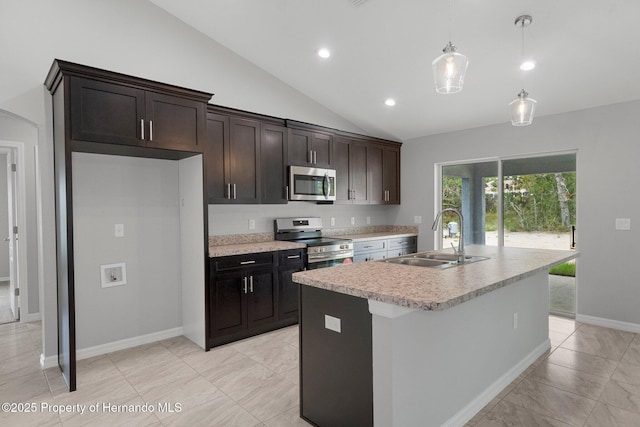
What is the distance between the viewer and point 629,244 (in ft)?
12.3

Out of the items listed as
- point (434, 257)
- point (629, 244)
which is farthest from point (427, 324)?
point (629, 244)

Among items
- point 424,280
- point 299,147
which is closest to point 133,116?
point 299,147

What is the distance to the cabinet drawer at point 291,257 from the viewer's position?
12.7 feet

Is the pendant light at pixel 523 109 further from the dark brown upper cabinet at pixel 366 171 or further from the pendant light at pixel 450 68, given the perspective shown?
the dark brown upper cabinet at pixel 366 171

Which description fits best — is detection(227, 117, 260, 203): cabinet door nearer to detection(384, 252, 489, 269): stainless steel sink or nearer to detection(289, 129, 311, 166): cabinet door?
detection(289, 129, 311, 166): cabinet door

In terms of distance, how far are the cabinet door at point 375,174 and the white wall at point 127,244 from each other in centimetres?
278

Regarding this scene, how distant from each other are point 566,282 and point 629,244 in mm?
880

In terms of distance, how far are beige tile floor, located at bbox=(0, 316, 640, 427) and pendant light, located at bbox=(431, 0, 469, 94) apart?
6.69 ft

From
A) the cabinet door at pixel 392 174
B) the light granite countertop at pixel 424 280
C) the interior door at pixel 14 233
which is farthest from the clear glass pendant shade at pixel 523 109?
the interior door at pixel 14 233

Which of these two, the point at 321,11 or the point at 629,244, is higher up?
the point at 321,11

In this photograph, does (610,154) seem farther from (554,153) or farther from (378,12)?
(378,12)

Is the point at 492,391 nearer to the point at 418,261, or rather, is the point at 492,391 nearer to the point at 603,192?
the point at 418,261

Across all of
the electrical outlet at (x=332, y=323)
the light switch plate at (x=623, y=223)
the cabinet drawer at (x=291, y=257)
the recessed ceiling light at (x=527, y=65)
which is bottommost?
the electrical outlet at (x=332, y=323)

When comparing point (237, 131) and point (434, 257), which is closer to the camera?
point (434, 257)
